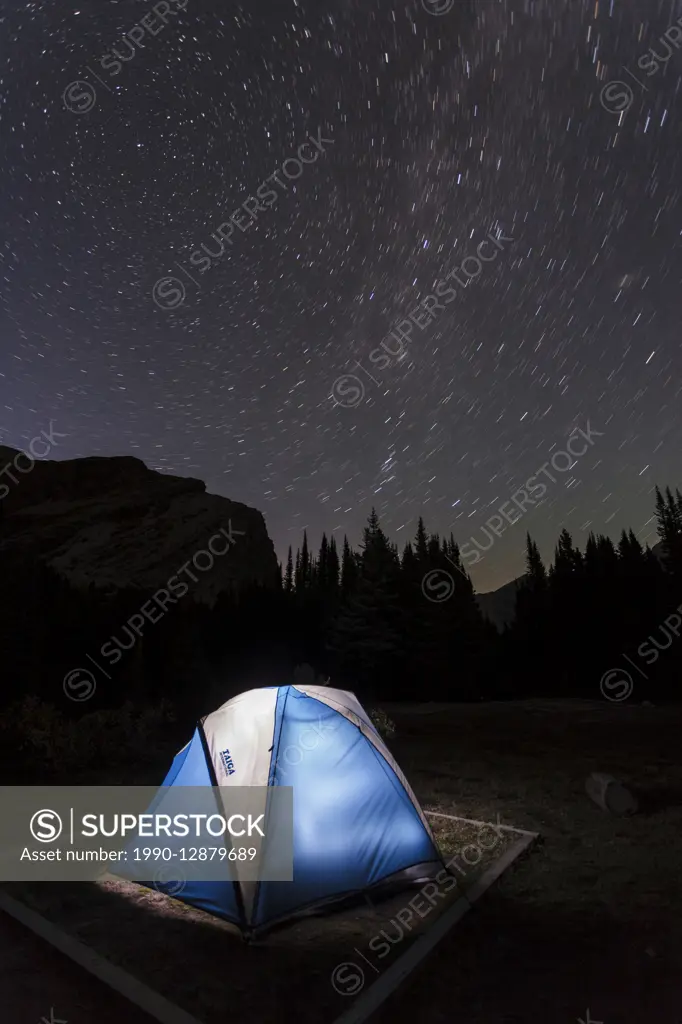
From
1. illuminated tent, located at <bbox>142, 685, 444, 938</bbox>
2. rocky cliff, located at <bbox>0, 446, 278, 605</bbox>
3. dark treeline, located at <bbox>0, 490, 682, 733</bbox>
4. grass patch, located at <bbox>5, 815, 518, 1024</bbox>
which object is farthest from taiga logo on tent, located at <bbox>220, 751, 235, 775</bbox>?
rocky cliff, located at <bbox>0, 446, 278, 605</bbox>

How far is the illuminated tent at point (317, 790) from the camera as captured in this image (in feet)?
18.1

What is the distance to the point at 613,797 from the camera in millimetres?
8742

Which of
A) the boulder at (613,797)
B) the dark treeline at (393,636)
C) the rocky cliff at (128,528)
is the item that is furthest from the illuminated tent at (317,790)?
the rocky cliff at (128,528)

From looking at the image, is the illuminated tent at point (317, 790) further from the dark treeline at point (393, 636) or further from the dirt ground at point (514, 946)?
the dark treeline at point (393, 636)

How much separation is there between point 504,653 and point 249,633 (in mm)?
20261

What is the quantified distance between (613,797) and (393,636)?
23.7m

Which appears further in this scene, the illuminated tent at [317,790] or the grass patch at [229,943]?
the illuminated tent at [317,790]

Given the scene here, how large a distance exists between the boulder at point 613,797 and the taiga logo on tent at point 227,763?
615 centimetres

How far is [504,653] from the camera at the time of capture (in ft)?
139

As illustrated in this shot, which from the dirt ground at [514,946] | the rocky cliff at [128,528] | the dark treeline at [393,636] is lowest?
the dirt ground at [514,946]

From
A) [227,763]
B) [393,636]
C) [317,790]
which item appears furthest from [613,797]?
[393,636]

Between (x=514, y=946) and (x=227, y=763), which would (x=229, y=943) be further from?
(x=514, y=946)

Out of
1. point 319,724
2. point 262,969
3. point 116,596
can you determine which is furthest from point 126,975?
point 116,596

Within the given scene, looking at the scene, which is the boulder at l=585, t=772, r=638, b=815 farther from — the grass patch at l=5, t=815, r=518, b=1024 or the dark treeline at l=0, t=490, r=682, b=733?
the dark treeline at l=0, t=490, r=682, b=733
